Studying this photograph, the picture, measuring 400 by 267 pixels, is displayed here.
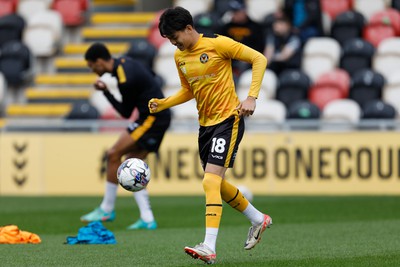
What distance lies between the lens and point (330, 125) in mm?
18391

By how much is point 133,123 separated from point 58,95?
32.8 feet

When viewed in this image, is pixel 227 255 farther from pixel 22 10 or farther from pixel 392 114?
pixel 22 10

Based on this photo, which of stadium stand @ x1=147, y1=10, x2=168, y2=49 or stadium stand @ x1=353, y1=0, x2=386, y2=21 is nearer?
stadium stand @ x1=353, y1=0, x2=386, y2=21

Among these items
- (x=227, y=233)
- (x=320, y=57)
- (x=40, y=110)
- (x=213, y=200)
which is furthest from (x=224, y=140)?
(x=40, y=110)

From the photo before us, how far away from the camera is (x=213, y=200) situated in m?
8.63

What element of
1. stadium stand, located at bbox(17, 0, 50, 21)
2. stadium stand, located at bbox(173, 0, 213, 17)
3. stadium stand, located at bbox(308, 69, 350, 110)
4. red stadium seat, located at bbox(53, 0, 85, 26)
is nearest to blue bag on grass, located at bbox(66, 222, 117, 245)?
Answer: stadium stand, located at bbox(308, 69, 350, 110)

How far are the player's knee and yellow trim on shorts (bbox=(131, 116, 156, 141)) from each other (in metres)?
3.91

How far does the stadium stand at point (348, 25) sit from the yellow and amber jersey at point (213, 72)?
1305 centimetres

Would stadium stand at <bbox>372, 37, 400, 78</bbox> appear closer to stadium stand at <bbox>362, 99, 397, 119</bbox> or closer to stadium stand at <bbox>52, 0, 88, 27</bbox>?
stadium stand at <bbox>362, 99, 397, 119</bbox>

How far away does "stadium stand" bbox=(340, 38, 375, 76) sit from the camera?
20750 millimetres

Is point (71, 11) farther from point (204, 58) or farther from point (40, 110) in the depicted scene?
point (204, 58)

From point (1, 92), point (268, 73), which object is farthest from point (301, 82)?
point (1, 92)

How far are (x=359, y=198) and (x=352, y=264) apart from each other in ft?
29.7

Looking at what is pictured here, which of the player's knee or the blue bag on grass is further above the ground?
the player's knee
